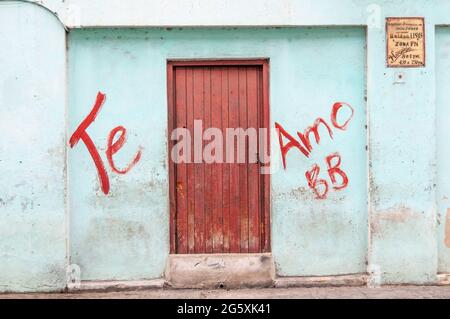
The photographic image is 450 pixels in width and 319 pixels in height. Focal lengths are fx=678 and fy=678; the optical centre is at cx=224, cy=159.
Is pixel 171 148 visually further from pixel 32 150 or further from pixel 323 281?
pixel 323 281

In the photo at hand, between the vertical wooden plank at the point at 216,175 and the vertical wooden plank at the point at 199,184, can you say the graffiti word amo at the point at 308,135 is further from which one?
the vertical wooden plank at the point at 199,184

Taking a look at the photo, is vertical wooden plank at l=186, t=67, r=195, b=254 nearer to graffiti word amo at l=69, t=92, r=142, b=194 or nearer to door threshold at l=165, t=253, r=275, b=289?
door threshold at l=165, t=253, r=275, b=289

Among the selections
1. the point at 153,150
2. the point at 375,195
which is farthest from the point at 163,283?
the point at 375,195

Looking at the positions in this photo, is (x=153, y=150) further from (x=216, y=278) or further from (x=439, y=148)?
(x=439, y=148)

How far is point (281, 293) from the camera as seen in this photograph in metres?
6.67

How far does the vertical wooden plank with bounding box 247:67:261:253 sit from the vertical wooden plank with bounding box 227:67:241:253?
12 cm

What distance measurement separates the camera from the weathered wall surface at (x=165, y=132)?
674 cm

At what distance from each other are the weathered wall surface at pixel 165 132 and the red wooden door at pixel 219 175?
6.1 inches

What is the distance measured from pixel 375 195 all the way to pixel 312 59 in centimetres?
153

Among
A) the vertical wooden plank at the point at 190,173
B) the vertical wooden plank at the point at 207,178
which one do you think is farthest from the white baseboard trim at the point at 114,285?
the vertical wooden plank at the point at 207,178

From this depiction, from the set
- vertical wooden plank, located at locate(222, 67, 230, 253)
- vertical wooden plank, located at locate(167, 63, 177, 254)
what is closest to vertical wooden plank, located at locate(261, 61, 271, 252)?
vertical wooden plank, located at locate(222, 67, 230, 253)

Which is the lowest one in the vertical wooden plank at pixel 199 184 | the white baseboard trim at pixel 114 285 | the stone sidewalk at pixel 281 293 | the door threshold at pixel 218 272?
the stone sidewalk at pixel 281 293

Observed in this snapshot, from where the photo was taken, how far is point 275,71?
22.6 feet

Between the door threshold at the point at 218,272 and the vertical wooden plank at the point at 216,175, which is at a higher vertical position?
the vertical wooden plank at the point at 216,175
